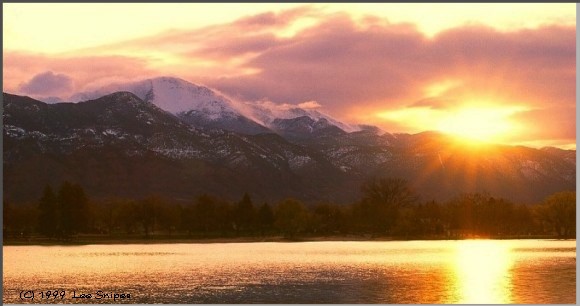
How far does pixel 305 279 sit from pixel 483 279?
16.5 metres

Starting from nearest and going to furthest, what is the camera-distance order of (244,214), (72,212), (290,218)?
(72,212)
(290,218)
(244,214)

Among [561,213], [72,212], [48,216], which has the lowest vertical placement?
[48,216]

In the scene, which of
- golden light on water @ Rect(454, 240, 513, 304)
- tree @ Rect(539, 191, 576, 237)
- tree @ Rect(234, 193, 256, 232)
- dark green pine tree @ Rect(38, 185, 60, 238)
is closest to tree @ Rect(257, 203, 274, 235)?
tree @ Rect(234, 193, 256, 232)

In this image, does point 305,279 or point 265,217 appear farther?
point 265,217

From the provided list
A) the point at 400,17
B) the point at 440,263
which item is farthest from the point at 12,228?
the point at 440,263

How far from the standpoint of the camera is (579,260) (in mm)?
62344

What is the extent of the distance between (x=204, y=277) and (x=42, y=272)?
19.8 meters

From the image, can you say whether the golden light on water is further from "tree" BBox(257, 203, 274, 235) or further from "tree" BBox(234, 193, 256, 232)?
"tree" BBox(234, 193, 256, 232)

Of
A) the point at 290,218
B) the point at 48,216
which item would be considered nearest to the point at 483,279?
the point at 290,218

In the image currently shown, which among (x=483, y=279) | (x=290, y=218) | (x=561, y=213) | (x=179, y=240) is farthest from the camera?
(x=290, y=218)

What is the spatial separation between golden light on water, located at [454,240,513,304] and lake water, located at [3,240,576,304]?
0.07 meters

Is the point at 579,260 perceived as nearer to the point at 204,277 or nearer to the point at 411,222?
the point at 204,277

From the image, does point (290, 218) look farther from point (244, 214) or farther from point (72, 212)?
point (72, 212)

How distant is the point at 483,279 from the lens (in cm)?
7812
